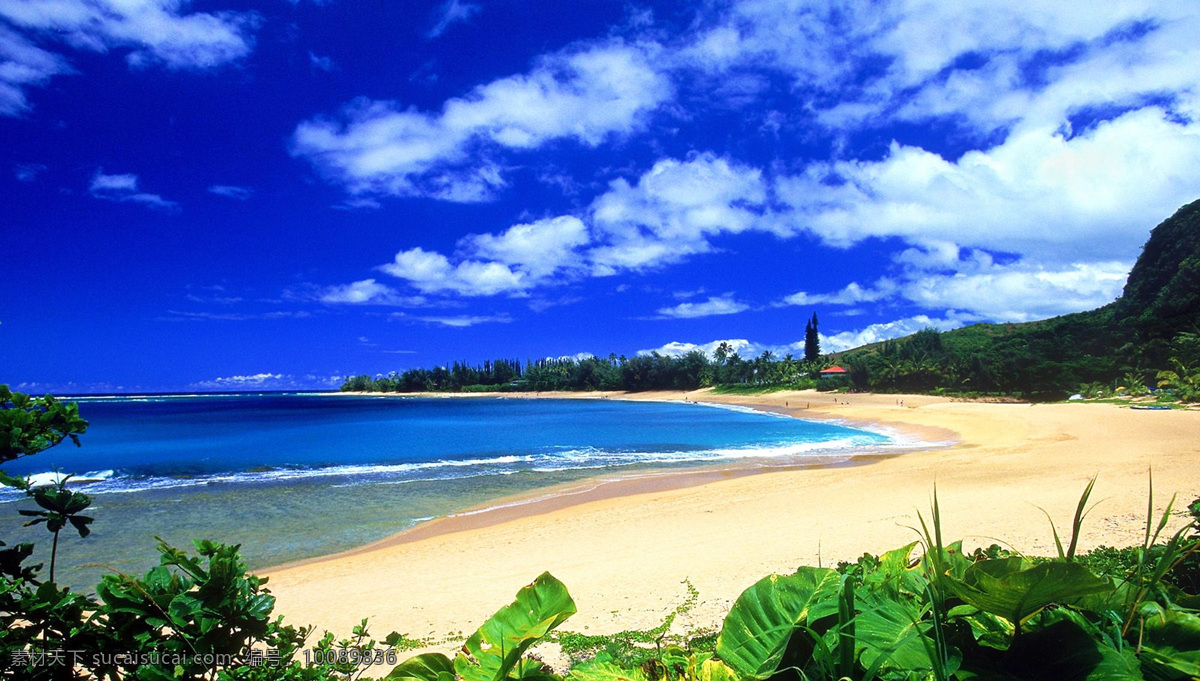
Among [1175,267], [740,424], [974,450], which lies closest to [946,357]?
[1175,267]

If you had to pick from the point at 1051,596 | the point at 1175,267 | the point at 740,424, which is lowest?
the point at 740,424

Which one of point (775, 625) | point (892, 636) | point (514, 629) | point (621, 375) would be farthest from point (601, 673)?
point (621, 375)

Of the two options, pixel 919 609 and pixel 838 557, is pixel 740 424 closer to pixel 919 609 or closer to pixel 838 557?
pixel 838 557

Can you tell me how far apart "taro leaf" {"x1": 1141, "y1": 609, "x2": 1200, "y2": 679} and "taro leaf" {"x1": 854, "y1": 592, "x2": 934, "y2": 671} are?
351mm

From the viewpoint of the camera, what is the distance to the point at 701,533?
32.3ft

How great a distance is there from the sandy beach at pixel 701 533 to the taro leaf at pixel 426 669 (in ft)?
5.28

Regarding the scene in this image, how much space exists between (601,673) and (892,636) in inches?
23.9

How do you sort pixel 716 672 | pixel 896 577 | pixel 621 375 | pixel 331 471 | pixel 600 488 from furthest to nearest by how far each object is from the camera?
pixel 621 375, pixel 331 471, pixel 600 488, pixel 896 577, pixel 716 672

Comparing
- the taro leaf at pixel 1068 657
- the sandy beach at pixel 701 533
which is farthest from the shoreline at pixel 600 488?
the taro leaf at pixel 1068 657

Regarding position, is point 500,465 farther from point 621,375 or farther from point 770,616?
point 621,375

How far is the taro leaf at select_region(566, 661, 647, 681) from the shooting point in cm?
125

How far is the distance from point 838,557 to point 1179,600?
6.53 m

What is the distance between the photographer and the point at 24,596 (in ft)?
5.45

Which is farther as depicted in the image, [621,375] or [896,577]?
[621,375]
